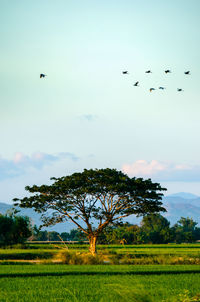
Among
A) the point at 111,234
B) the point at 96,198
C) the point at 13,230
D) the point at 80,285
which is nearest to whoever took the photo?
the point at 80,285

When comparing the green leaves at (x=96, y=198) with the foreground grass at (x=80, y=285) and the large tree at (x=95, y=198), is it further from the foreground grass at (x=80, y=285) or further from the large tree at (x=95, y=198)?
the foreground grass at (x=80, y=285)

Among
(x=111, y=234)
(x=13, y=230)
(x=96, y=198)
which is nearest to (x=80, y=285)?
(x=96, y=198)

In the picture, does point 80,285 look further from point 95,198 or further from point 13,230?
point 13,230

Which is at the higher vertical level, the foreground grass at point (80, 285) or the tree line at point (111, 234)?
the tree line at point (111, 234)

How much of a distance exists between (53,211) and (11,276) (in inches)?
742

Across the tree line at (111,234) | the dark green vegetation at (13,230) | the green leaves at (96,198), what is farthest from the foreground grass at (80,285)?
the dark green vegetation at (13,230)

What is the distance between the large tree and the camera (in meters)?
37.8

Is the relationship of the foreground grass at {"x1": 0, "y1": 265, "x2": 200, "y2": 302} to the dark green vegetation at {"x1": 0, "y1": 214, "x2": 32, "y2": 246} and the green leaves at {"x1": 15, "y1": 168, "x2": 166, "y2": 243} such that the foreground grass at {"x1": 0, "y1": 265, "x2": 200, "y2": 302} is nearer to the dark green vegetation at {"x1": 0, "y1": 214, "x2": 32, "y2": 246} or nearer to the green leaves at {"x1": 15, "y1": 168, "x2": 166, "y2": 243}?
the green leaves at {"x1": 15, "y1": 168, "x2": 166, "y2": 243}

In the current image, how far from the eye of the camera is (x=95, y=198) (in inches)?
1526

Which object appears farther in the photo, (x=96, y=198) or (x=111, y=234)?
(x=111, y=234)

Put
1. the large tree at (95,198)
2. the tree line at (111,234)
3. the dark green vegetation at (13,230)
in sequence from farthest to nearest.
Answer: the dark green vegetation at (13,230)
the tree line at (111,234)
the large tree at (95,198)

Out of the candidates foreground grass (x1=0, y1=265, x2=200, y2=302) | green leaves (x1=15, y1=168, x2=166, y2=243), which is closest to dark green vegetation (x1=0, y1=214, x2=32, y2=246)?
green leaves (x1=15, y1=168, x2=166, y2=243)

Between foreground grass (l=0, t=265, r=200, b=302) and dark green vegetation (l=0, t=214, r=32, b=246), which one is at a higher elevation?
dark green vegetation (l=0, t=214, r=32, b=246)

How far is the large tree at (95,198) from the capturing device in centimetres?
3778
